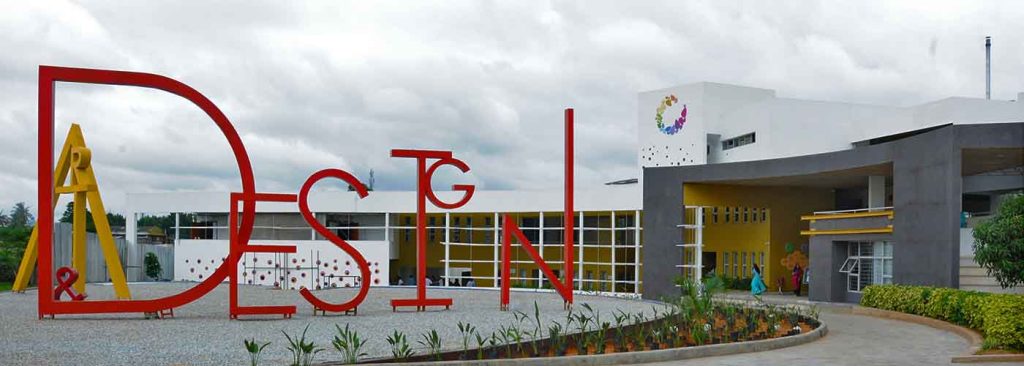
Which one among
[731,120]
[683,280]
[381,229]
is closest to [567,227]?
[683,280]

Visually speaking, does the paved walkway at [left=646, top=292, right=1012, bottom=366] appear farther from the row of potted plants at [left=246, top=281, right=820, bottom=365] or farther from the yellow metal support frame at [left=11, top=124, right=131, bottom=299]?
the yellow metal support frame at [left=11, top=124, right=131, bottom=299]

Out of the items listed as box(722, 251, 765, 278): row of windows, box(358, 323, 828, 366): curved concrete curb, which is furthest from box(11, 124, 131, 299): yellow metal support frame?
box(722, 251, 765, 278): row of windows

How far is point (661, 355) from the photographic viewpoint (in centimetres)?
1332

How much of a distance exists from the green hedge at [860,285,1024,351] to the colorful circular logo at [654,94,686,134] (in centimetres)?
2802

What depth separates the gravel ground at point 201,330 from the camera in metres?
13.0

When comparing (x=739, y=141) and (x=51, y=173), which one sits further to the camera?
(x=739, y=141)

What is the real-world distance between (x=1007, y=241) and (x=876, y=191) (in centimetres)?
849

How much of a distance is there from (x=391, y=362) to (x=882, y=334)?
9791 millimetres

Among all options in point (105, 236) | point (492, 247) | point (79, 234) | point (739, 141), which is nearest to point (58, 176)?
point (79, 234)

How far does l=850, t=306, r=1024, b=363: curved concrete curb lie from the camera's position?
1298 centimetres

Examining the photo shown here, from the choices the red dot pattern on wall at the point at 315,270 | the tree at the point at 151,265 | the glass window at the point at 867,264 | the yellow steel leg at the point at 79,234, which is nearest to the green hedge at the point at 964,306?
the glass window at the point at 867,264

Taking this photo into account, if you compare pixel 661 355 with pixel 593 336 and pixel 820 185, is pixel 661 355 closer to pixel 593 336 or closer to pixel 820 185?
pixel 593 336

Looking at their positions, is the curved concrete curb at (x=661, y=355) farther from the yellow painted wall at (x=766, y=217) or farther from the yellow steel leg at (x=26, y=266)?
the yellow steel leg at (x=26, y=266)

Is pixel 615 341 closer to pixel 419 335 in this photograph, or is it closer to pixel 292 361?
pixel 419 335
